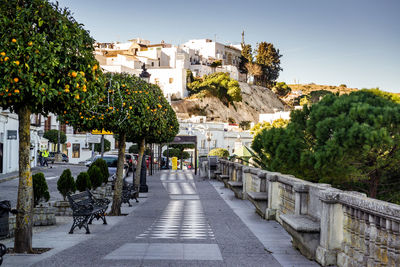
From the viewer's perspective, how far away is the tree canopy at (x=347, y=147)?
70.0 feet

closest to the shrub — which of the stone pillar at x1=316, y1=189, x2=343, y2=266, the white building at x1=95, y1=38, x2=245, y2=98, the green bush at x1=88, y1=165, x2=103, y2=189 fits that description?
the green bush at x1=88, y1=165, x2=103, y2=189

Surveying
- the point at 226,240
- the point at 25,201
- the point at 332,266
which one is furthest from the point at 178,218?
the point at 332,266

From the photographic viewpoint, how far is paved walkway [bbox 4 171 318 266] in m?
7.09

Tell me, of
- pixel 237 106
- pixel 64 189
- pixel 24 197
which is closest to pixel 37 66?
pixel 24 197

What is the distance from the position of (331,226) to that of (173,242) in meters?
3.30

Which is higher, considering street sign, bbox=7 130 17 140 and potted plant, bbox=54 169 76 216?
street sign, bbox=7 130 17 140

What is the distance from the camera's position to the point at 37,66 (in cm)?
702

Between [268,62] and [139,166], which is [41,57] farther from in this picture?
[268,62]

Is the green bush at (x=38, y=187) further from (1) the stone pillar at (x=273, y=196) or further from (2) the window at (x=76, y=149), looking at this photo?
(2) the window at (x=76, y=149)

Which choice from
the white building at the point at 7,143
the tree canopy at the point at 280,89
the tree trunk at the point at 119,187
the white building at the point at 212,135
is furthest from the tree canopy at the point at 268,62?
the tree trunk at the point at 119,187

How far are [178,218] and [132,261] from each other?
5.99 meters

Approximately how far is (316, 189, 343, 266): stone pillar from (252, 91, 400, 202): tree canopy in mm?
14758

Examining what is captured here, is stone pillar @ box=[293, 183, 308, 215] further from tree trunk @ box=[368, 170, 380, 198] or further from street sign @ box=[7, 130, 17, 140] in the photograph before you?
street sign @ box=[7, 130, 17, 140]

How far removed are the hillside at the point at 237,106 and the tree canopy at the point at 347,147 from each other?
239 feet
